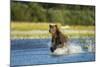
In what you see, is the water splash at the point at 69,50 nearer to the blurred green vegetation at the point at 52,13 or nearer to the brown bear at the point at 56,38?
the brown bear at the point at 56,38

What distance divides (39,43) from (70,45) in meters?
0.38

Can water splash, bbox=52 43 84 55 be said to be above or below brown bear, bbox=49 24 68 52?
below

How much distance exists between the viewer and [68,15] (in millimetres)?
2373

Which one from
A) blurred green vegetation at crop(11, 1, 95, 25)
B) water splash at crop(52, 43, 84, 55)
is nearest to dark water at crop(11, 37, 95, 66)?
water splash at crop(52, 43, 84, 55)

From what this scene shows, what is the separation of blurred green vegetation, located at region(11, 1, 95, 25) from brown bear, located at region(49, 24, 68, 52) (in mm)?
87

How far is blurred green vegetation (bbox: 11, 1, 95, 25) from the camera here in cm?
214

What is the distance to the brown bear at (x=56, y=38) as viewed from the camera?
89.9 inches

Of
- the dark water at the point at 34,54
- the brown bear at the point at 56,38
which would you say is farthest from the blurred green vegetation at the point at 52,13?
the dark water at the point at 34,54

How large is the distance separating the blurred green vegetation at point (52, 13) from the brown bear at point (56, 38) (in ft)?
0.28

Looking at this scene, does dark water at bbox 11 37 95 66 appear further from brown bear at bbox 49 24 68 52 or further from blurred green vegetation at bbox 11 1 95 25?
blurred green vegetation at bbox 11 1 95 25

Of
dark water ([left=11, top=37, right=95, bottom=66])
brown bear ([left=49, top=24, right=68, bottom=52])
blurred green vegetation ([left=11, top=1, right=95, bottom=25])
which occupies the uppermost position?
blurred green vegetation ([left=11, top=1, right=95, bottom=25])
